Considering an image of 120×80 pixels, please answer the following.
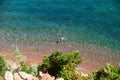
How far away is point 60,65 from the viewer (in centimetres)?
3959

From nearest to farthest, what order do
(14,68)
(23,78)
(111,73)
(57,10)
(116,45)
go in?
1. (23,78)
2. (111,73)
3. (14,68)
4. (116,45)
5. (57,10)

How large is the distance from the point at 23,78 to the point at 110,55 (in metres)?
25.3

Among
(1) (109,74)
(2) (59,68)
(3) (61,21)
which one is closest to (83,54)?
(3) (61,21)

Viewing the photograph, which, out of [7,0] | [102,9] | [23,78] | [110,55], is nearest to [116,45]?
[110,55]

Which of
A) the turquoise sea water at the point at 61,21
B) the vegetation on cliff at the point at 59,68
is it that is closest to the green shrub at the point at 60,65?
the vegetation on cliff at the point at 59,68

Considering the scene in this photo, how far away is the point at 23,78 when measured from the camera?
32.1 meters

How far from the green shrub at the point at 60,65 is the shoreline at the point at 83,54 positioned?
10229 millimetres

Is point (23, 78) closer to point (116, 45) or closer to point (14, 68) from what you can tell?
point (14, 68)

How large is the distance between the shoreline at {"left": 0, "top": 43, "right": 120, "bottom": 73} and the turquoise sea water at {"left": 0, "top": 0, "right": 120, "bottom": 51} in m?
1.87

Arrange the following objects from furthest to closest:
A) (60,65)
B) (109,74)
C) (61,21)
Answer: (61,21), (60,65), (109,74)

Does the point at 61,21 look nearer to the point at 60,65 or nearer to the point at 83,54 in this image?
the point at 83,54

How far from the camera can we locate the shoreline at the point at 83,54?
2045 inches

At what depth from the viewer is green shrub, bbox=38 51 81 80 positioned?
3884 cm

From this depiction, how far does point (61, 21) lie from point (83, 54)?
15093 millimetres
